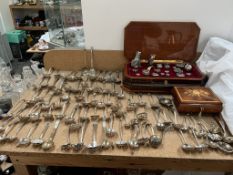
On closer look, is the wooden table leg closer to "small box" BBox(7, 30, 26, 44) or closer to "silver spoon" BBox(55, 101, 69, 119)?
"silver spoon" BBox(55, 101, 69, 119)

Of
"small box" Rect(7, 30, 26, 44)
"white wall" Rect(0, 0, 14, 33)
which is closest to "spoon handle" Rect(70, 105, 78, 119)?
"small box" Rect(7, 30, 26, 44)

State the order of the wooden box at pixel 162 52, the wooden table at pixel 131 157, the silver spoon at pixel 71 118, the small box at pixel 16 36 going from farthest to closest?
1. the small box at pixel 16 36
2. the wooden box at pixel 162 52
3. the silver spoon at pixel 71 118
4. the wooden table at pixel 131 157

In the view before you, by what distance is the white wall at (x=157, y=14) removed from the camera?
94 centimetres

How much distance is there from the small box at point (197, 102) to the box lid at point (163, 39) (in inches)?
10.7

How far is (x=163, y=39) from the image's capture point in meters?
0.99

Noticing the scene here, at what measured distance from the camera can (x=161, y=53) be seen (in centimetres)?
101

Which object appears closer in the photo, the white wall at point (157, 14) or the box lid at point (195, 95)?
the box lid at point (195, 95)

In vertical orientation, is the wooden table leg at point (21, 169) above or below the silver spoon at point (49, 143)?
below

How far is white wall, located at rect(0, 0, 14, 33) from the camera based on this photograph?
Result: 105 inches

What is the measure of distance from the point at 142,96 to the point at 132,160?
0.33 metres

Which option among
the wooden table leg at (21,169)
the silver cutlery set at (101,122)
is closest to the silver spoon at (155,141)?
the silver cutlery set at (101,122)

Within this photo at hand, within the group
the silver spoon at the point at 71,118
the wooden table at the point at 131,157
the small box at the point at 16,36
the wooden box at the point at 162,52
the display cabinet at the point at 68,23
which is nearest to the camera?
the wooden table at the point at 131,157

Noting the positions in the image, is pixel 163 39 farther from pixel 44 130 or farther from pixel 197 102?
pixel 44 130

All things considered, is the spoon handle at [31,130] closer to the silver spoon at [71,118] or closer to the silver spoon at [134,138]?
the silver spoon at [71,118]
